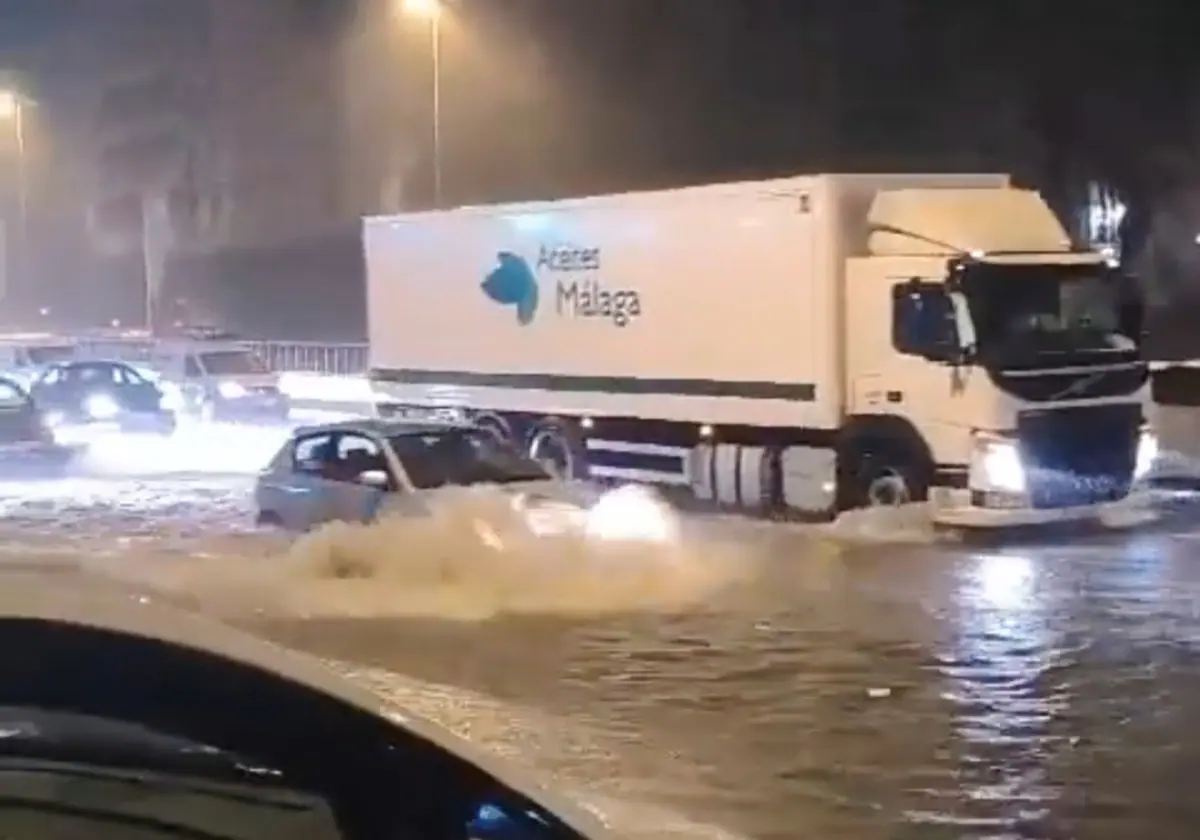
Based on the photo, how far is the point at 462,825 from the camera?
3.19 metres

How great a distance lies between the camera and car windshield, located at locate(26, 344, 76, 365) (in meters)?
47.8

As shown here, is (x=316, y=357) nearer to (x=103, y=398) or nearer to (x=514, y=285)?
(x=103, y=398)

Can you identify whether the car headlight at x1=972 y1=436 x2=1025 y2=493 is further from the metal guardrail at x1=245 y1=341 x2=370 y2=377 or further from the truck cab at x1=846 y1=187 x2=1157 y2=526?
the metal guardrail at x1=245 y1=341 x2=370 y2=377

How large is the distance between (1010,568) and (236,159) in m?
51.3

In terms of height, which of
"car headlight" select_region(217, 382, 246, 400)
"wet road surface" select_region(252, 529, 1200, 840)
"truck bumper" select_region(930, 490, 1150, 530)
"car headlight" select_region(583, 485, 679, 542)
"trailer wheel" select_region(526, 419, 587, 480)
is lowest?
"wet road surface" select_region(252, 529, 1200, 840)

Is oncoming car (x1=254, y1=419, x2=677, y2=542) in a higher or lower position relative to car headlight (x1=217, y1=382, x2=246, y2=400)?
lower

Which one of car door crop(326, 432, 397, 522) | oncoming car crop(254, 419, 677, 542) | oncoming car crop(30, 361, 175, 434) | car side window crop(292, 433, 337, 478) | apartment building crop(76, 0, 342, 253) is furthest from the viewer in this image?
apartment building crop(76, 0, 342, 253)

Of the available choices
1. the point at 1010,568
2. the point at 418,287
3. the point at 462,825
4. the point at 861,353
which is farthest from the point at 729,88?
the point at 462,825

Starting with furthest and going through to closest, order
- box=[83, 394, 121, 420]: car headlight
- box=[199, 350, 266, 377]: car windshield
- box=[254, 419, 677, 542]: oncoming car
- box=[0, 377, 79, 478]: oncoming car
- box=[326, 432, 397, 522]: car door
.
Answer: box=[199, 350, 266, 377]: car windshield → box=[83, 394, 121, 420]: car headlight → box=[0, 377, 79, 478]: oncoming car → box=[326, 432, 397, 522]: car door → box=[254, 419, 677, 542]: oncoming car

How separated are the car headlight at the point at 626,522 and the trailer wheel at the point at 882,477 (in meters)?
2.70

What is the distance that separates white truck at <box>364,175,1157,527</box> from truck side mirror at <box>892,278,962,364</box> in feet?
0.07

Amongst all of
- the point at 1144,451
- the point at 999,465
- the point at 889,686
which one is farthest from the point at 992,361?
the point at 889,686

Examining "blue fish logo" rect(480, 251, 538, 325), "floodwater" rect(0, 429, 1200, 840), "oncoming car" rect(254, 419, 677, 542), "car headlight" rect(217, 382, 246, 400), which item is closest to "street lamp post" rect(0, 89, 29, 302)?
"car headlight" rect(217, 382, 246, 400)

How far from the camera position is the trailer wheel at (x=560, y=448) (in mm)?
27031
